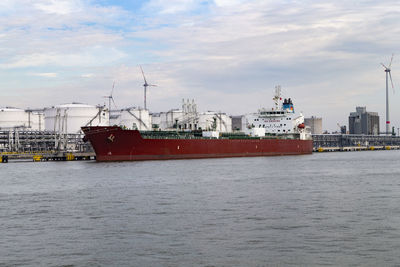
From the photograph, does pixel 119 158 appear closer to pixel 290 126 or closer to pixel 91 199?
pixel 91 199

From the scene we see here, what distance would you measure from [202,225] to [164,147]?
146 ft

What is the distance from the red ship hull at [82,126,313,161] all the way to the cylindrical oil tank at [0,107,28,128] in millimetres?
52517

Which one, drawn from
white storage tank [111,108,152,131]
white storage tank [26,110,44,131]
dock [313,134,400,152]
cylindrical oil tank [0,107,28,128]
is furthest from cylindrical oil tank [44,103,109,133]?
dock [313,134,400,152]

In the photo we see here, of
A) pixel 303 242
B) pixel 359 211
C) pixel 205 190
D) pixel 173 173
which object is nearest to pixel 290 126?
pixel 173 173

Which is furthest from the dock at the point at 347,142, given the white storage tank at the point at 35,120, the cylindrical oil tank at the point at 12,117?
the cylindrical oil tank at the point at 12,117

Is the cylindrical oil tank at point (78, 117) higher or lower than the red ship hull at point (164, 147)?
higher

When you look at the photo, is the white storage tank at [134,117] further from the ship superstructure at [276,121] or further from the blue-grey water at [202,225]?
the blue-grey water at [202,225]

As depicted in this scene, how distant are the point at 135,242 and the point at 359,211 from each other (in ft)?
31.4

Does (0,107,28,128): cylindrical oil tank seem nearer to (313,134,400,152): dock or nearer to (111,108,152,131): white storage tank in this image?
(111,108,152,131): white storage tank

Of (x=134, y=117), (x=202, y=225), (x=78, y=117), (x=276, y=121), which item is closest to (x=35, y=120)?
(x=78, y=117)

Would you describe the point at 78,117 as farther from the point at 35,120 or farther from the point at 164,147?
the point at 164,147

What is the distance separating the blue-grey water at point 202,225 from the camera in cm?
1391

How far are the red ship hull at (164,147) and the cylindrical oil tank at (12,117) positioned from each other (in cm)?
5252

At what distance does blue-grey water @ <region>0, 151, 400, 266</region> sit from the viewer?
547 inches
